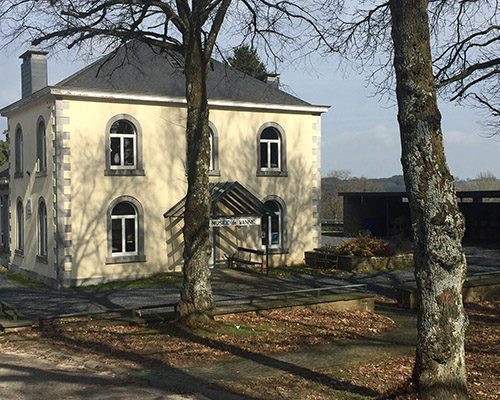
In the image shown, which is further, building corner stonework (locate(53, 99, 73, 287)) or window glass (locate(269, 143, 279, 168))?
window glass (locate(269, 143, 279, 168))

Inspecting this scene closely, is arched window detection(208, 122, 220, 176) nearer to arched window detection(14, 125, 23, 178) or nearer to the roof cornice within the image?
the roof cornice

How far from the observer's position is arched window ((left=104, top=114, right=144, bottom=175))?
21.9 m

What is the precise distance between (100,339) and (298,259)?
15176mm

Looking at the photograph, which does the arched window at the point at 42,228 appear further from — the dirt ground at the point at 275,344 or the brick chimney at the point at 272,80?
the brick chimney at the point at 272,80

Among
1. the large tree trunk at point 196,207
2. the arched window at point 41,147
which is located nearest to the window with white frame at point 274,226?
the arched window at point 41,147

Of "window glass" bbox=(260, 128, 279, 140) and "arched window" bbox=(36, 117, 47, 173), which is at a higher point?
"window glass" bbox=(260, 128, 279, 140)

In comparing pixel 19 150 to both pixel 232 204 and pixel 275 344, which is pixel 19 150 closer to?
pixel 232 204

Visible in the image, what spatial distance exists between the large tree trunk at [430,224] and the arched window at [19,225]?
21339mm

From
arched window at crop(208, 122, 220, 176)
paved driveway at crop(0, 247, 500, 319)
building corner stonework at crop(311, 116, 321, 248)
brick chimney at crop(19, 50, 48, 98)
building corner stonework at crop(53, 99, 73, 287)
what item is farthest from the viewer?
building corner stonework at crop(311, 116, 321, 248)

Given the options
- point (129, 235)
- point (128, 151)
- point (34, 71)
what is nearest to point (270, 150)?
point (128, 151)

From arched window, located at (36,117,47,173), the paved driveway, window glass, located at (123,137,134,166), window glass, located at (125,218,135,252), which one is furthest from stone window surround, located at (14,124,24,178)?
window glass, located at (125,218,135,252)

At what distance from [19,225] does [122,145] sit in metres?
6.75

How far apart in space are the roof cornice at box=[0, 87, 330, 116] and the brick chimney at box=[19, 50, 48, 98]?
1102mm

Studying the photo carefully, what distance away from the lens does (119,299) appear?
17.8m
